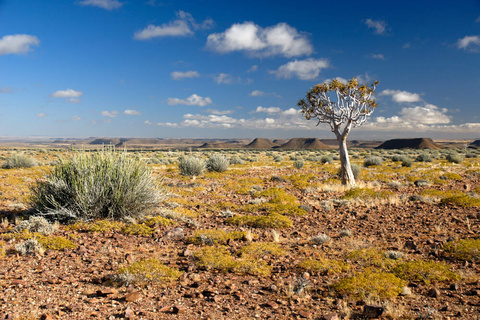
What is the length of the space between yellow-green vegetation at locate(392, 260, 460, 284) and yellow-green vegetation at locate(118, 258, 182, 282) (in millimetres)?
3512

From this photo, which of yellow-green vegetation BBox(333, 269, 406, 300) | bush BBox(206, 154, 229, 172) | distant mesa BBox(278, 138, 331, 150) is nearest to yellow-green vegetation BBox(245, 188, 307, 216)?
yellow-green vegetation BBox(333, 269, 406, 300)

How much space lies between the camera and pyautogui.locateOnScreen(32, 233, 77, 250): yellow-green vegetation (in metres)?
5.63

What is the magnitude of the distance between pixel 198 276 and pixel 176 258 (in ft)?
3.23

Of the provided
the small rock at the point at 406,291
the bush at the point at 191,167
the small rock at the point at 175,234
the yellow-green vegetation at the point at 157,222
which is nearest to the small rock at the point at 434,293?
the small rock at the point at 406,291

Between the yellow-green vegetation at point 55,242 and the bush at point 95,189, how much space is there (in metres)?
1.09

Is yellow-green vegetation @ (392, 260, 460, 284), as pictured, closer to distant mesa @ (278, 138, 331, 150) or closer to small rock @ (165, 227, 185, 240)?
small rock @ (165, 227, 185, 240)

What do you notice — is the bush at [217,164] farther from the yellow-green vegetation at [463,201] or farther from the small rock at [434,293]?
the small rock at [434,293]

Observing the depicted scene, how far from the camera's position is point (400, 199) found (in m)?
10.6

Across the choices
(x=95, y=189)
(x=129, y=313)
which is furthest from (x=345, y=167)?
(x=129, y=313)

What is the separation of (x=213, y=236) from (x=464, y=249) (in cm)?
473

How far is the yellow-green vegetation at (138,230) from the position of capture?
6.73m

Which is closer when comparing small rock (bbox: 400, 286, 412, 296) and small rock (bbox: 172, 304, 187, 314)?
small rock (bbox: 172, 304, 187, 314)

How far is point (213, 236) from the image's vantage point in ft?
21.3

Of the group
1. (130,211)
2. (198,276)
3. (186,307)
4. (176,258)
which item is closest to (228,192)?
(130,211)
